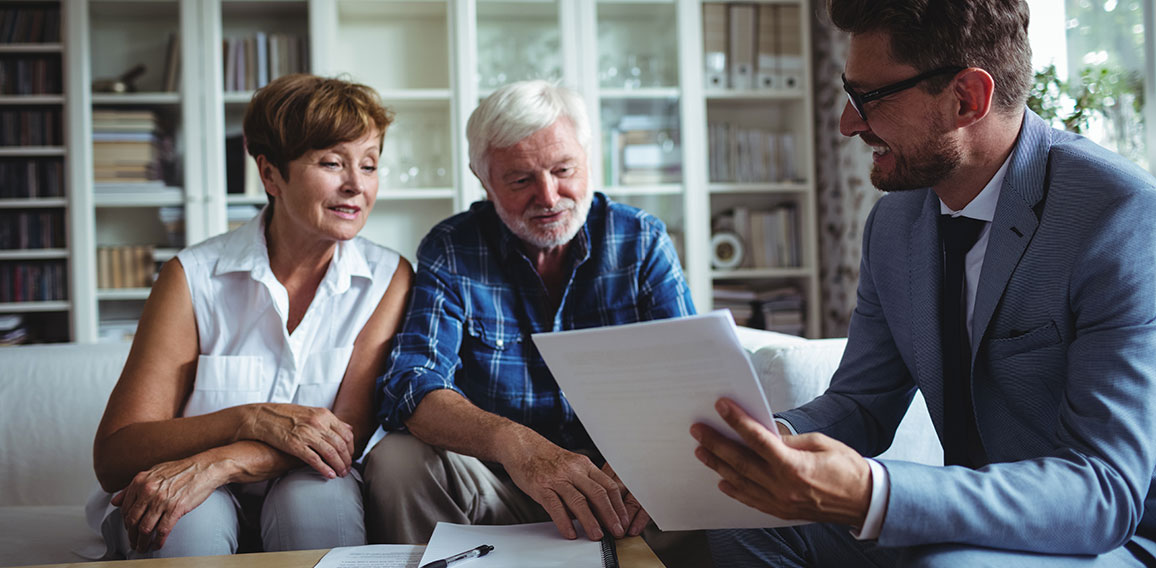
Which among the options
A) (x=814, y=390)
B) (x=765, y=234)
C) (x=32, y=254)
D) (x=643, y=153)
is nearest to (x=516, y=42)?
(x=643, y=153)

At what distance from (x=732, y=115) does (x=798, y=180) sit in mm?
403

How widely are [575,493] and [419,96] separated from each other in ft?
8.68

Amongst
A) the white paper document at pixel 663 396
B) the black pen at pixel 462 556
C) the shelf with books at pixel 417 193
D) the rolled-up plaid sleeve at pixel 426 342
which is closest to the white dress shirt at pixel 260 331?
the rolled-up plaid sleeve at pixel 426 342

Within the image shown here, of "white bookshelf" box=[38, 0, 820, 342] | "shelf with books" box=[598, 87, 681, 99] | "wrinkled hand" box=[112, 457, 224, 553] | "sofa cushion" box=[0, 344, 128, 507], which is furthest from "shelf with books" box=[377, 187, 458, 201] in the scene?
"wrinkled hand" box=[112, 457, 224, 553]

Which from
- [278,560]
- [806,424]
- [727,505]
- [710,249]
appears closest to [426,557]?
[278,560]

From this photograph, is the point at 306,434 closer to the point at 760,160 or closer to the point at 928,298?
the point at 928,298

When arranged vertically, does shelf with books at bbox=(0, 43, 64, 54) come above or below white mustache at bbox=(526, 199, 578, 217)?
above

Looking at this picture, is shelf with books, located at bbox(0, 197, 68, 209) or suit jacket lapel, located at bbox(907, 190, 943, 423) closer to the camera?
suit jacket lapel, located at bbox(907, 190, 943, 423)

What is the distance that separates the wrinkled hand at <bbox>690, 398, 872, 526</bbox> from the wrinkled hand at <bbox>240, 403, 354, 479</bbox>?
0.69m

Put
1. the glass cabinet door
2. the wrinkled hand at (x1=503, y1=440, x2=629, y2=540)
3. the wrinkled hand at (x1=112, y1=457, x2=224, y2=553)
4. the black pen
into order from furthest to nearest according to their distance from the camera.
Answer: the glass cabinet door
the wrinkled hand at (x1=112, y1=457, x2=224, y2=553)
the wrinkled hand at (x1=503, y1=440, x2=629, y2=540)
the black pen

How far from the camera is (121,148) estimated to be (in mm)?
3295

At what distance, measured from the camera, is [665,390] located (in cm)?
81

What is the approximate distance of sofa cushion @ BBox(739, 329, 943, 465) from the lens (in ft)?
4.94

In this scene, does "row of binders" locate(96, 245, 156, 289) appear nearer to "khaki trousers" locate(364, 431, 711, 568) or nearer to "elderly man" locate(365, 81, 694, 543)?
"elderly man" locate(365, 81, 694, 543)
